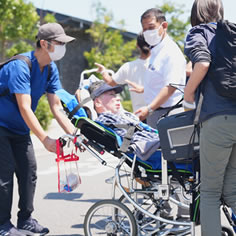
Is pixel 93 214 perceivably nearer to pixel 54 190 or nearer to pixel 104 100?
pixel 104 100

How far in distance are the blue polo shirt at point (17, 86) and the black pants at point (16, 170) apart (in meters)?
0.09

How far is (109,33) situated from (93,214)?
20.0 meters

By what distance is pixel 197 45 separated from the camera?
312 centimetres

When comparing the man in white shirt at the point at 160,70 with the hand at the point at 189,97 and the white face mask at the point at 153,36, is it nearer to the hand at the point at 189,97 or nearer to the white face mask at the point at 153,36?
the white face mask at the point at 153,36

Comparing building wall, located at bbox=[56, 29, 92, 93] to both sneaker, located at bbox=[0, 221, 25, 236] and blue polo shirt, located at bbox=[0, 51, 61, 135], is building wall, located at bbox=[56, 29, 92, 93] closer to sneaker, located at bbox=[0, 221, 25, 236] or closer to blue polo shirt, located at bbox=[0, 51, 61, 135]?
blue polo shirt, located at bbox=[0, 51, 61, 135]

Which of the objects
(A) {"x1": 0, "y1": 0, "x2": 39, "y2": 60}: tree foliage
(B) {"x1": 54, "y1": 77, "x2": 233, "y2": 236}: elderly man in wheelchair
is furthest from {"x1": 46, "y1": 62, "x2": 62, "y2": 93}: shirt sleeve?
(A) {"x1": 0, "y1": 0, "x2": 39, "y2": 60}: tree foliage

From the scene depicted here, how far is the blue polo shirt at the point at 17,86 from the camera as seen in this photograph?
4.01m

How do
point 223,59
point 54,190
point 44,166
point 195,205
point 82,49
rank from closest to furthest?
1. point 223,59
2. point 195,205
3. point 54,190
4. point 44,166
5. point 82,49

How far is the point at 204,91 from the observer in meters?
3.17

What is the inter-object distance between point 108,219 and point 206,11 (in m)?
1.88

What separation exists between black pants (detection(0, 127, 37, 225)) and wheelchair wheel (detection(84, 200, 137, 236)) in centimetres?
73

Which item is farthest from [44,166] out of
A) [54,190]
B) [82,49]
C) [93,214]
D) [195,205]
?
[82,49]

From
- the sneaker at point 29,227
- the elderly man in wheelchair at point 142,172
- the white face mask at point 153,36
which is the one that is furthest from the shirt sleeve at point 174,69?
the sneaker at point 29,227

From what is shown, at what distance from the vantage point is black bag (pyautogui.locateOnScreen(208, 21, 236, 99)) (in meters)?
3.02
